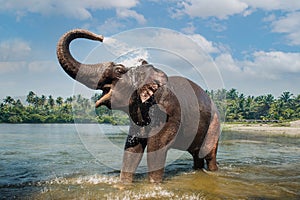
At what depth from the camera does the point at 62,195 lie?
248 inches

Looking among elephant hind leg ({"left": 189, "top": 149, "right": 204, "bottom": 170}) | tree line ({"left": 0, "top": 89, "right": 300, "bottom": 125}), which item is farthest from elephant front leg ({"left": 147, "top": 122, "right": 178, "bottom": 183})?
tree line ({"left": 0, "top": 89, "right": 300, "bottom": 125})

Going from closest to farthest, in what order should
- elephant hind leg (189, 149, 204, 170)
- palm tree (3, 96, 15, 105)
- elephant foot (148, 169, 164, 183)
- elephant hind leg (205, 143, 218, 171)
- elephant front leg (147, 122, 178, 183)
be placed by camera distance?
elephant front leg (147, 122, 178, 183) → elephant foot (148, 169, 164, 183) → elephant hind leg (205, 143, 218, 171) → elephant hind leg (189, 149, 204, 170) → palm tree (3, 96, 15, 105)

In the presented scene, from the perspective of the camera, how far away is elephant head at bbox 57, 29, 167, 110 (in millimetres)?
6195

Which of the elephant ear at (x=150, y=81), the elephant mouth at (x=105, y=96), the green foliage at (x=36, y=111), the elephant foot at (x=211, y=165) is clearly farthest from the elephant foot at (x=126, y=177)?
the green foliage at (x=36, y=111)

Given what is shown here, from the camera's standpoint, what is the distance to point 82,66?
6.32 metres

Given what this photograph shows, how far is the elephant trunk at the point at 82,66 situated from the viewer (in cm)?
614

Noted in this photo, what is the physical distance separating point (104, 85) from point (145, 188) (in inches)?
84.2

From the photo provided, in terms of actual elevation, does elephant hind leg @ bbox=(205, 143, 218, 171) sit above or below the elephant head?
below

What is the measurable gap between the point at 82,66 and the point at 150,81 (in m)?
1.28

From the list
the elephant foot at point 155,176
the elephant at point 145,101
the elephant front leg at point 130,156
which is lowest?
the elephant foot at point 155,176

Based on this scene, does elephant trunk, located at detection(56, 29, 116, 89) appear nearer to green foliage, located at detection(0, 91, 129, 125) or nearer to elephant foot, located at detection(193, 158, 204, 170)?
elephant foot, located at detection(193, 158, 204, 170)

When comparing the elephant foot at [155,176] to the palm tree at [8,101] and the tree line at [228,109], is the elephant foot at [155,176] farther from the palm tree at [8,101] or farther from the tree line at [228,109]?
the palm tree at [8,101]

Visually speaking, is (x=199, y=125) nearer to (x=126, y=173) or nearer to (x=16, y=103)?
(x=126, y=173)

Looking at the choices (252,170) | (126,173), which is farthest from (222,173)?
(126,173)
